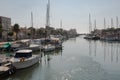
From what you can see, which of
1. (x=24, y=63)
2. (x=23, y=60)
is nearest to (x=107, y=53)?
(x=24, y=63)

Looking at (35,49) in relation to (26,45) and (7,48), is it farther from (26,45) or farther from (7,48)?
(7,48)

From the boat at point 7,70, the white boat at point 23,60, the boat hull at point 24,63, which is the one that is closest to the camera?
the boat at point 7,70

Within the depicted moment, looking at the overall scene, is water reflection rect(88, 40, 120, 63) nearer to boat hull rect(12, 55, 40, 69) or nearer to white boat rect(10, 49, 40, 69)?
boat hull rect(12, 55, 40, 69)

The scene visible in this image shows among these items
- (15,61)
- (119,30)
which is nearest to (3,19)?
(119,30)

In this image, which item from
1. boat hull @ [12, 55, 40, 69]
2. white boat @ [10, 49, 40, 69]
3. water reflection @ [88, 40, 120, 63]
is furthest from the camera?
water reflection @ [88, 40, 120, 63]

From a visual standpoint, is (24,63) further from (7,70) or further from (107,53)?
(107,53)

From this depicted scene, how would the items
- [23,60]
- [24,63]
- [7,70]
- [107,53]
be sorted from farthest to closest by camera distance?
[107,53] < [24,63] < [23,60] < [7,70]

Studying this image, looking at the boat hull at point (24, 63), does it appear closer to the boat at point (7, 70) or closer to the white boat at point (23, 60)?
the white boat at point (23, 60)

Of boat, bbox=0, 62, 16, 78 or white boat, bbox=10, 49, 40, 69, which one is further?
white boat, bbox=10, 49, 40, 69

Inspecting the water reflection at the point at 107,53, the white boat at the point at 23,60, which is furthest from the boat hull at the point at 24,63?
the water reflection at the point at 107,53

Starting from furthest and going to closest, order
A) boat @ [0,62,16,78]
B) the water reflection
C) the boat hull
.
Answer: the water reflection → the boat hull → boat @ [0,62,16,78]

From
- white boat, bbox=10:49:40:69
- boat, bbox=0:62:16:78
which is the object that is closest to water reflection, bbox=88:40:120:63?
white boat, bbox=10:49:40:69

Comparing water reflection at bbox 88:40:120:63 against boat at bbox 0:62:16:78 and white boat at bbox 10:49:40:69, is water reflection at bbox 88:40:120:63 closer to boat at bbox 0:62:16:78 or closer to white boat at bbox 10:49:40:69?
white boat at bbox 10:49:40:69

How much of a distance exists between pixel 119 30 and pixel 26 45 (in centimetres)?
12296
